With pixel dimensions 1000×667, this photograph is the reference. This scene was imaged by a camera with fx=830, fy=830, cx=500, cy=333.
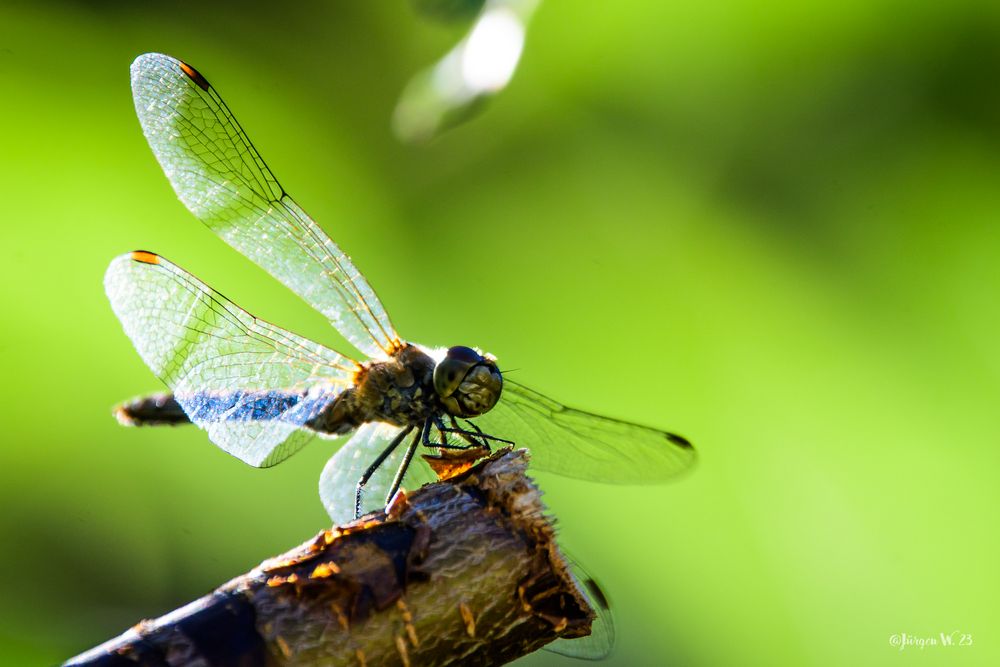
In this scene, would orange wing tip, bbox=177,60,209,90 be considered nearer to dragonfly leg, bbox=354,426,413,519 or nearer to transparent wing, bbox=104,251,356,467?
transparent wing, bbox=104,251,356,467

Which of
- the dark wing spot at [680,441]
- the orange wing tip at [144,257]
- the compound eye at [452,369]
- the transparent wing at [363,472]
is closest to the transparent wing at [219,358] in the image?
the orange wing tip at [144,257]

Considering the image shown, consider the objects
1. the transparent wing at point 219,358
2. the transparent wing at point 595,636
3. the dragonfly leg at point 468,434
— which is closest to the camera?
the transparent wing at point 219,358

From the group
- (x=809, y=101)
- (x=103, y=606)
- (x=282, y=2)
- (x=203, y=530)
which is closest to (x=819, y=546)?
(x=809, y=101)

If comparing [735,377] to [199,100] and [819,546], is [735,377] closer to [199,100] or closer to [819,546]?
[819,546]

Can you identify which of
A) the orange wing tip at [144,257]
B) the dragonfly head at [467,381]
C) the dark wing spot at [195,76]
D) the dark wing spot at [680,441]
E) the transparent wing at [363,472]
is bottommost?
the dark wing spot at [680,441]

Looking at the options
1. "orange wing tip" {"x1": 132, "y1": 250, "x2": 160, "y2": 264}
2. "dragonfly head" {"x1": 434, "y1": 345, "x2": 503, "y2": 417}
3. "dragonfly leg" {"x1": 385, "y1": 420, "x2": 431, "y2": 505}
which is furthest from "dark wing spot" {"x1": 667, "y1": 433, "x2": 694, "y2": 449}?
"orange wing tip" {"x1": 132, "y1": 250, "x2": 160, "y2": 264}

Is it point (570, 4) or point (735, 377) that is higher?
point (570, 4)

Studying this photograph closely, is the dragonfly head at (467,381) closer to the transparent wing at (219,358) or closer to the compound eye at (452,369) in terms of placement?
the compound eye at (452,369)

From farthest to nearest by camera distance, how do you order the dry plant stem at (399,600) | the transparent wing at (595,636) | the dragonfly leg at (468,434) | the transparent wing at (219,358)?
1. the dragonfly leg at (468,434)
2. the transparent wing at (595,636)
3. the transparent wing at (219,358)
4. the dry plant stem at (399,600)
